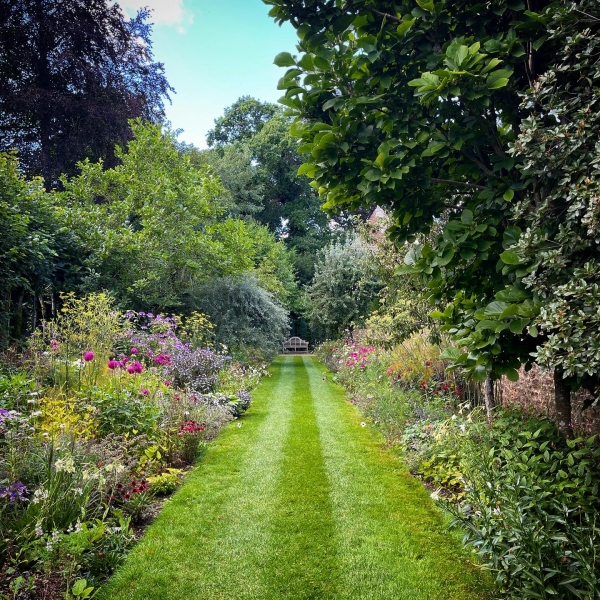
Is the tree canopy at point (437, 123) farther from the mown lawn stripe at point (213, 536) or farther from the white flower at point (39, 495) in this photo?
the white flower at point (39, 495)

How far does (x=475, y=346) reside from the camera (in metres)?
2.29

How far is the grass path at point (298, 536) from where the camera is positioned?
2857mm

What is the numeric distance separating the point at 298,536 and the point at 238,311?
9201 mm

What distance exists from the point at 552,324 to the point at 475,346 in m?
0.48

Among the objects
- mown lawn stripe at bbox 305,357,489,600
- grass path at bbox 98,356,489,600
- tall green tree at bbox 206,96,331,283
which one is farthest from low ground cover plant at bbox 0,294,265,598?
tall green tree at bbox 206,96,331,283

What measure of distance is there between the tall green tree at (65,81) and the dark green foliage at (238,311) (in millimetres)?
4932

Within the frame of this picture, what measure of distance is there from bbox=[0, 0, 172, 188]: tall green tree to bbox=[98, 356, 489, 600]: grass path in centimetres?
961

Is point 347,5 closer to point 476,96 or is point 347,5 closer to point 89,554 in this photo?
point 476,96

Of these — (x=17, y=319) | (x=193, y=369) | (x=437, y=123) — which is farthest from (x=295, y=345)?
(x=437, y=123)

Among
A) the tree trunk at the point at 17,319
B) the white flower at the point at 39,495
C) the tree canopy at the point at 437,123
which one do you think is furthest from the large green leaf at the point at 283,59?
the tree trunk at the point at 17,319

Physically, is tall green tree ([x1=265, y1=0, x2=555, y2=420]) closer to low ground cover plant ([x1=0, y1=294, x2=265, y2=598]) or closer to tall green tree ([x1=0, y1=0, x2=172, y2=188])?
low ground cover plant ([x1=0, y1=294, x2=265, y2=598])

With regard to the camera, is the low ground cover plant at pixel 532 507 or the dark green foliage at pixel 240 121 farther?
the dark green foliage at pixel 240 121

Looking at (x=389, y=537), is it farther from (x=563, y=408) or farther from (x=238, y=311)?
(x=238, y=311)

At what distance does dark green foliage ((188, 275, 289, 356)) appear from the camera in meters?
11.8
